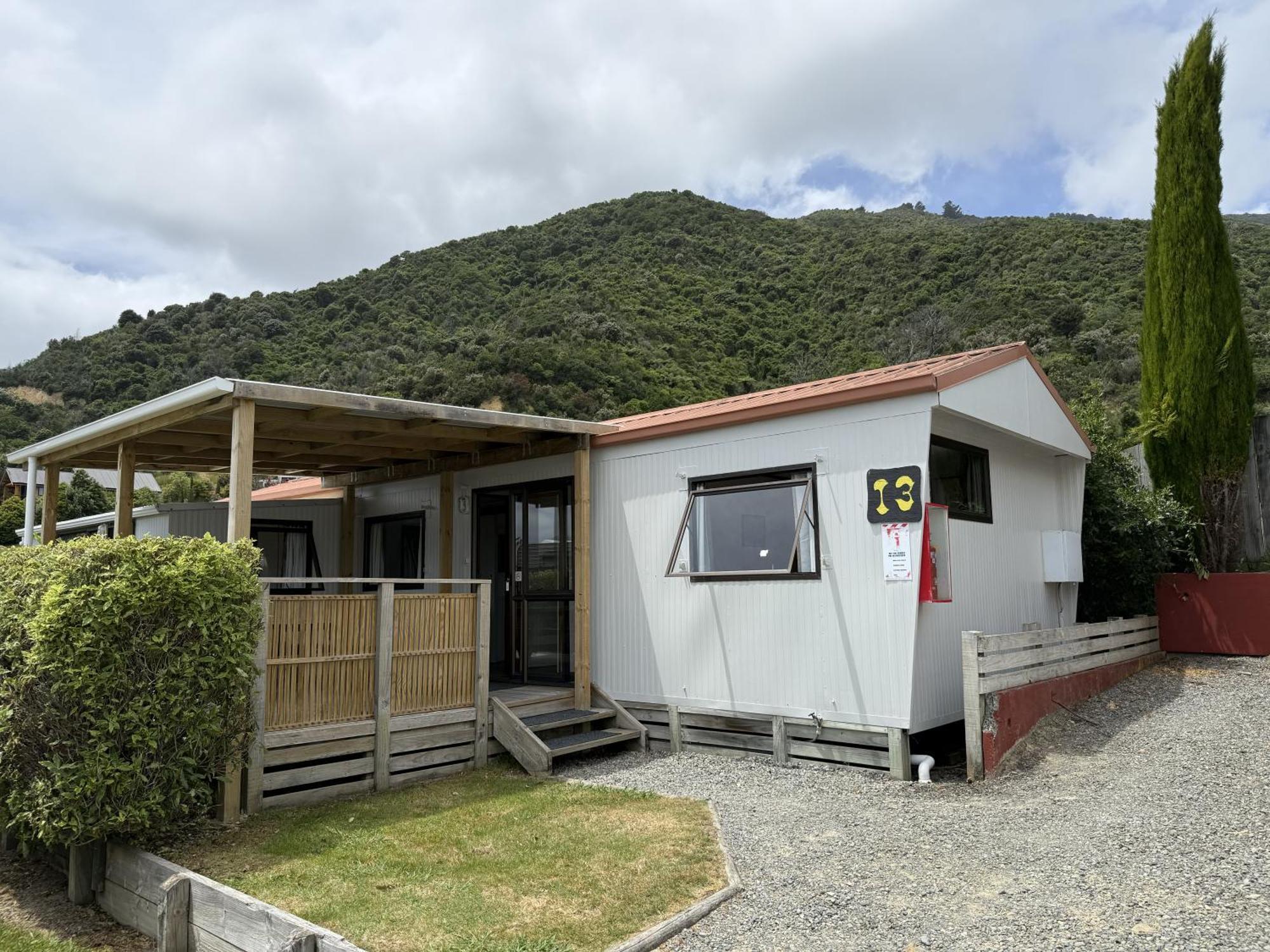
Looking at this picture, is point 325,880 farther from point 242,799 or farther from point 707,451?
point 707,451

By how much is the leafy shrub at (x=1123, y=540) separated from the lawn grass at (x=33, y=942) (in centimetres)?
971

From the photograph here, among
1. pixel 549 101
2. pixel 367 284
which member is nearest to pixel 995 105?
pixel 549 101

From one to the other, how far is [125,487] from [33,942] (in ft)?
15.7

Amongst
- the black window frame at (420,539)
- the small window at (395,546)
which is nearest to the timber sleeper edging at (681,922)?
the black window frame at (420,539)

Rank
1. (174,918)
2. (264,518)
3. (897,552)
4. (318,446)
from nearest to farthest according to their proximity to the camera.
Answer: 1. (174,918)
2. (897,552)
3. (318,446)
4. (264,518)

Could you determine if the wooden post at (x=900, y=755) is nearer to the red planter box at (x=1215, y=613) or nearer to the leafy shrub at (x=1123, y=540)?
the leafy shrub at (x=1123, y=540)

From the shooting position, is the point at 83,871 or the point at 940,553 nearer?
the point at 83,871

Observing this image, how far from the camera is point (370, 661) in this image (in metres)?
6.30

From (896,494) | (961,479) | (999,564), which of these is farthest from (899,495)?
(999,564)

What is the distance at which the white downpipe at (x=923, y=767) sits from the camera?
6031 mm

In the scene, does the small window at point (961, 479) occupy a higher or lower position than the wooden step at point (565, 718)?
higher

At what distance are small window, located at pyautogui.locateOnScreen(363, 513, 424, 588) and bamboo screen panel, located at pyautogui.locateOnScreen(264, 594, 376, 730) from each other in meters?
3.74

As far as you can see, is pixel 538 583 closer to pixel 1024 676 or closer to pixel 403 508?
pixel 403 508

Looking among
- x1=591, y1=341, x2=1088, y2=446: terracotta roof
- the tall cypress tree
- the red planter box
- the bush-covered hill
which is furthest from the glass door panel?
the bush-covered hill
